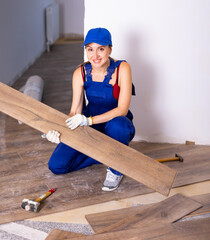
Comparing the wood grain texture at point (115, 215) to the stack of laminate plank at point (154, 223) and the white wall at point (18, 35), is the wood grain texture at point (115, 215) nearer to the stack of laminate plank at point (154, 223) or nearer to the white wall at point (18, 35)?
the stack of laminate plank at point (154, 223)

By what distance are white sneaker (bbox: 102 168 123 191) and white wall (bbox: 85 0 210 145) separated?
2.57 feet

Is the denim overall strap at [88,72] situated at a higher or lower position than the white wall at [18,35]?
higher

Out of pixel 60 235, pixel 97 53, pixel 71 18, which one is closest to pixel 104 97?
pixel 97 53

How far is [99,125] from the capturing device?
2.33 m

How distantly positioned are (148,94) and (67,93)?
167 cm

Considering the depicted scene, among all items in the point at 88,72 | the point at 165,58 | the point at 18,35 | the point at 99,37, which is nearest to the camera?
the point at 99,37

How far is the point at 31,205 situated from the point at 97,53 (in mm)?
938

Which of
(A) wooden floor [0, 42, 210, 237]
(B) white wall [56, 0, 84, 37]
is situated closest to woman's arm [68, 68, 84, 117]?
(A) wooden floor [0, 42, 210, 237]

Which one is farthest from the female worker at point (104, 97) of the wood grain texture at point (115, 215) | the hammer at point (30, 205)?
the hammer at point (30, 205)

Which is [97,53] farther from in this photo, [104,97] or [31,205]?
[31,205]

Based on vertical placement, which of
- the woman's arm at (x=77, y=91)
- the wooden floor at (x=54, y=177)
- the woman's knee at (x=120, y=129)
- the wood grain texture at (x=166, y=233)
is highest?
the woman's arm at (x=77, y=91)

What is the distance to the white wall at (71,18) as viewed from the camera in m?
8.23

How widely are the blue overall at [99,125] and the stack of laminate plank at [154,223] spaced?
1.22 ft

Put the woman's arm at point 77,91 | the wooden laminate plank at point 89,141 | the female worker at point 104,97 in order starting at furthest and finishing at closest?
the woman's arm at point 77,91
the female worker at point 104,97
the wooden laminate plank at point 89,141
